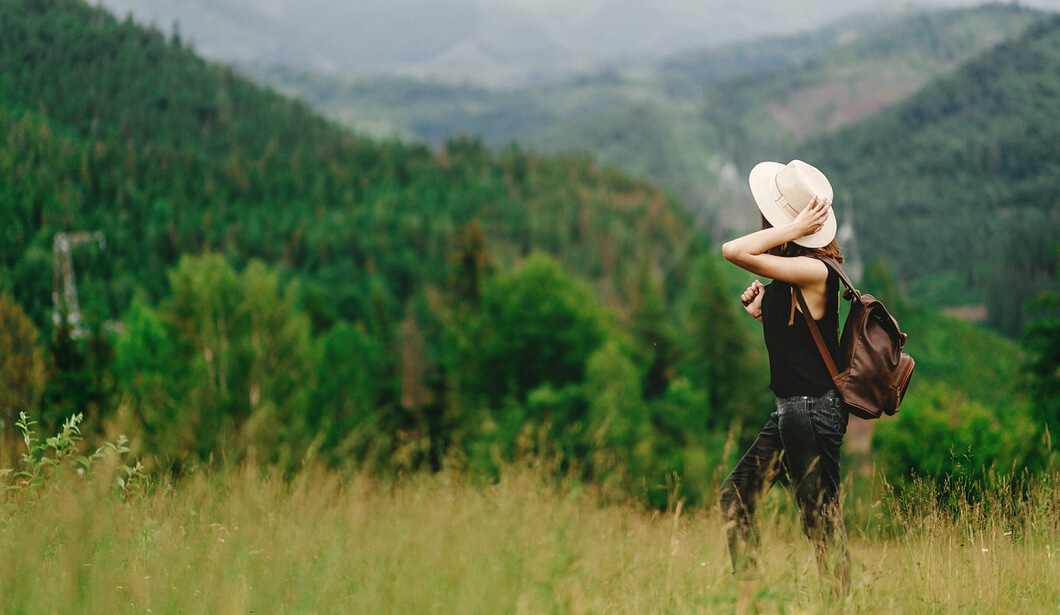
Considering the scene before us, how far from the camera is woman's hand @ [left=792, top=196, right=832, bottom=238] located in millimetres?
3121

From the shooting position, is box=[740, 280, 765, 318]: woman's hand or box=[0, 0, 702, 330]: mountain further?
box=[0, 0, 702, 330]: mountain

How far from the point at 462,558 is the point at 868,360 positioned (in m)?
1.85

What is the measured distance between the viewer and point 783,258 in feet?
10.1

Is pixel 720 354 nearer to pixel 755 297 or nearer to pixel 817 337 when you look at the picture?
pixel 755 297

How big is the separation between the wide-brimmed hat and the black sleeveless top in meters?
0.22

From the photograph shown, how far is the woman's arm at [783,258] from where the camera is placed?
304 cm

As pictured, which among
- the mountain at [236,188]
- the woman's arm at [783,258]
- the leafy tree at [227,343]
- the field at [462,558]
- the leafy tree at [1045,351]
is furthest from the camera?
the leafy tree at [227,343]

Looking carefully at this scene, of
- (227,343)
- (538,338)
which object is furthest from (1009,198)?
(227,343)

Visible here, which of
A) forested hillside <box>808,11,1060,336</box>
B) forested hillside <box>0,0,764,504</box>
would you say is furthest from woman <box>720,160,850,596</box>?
forested hillside <box>808,11,1060,336</box>

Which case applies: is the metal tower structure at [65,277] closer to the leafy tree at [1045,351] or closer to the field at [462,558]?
the field at [462,558]

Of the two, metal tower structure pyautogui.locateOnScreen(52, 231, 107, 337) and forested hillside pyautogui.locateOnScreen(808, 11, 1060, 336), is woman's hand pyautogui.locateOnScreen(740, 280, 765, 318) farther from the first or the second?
Result: forested hillside pyautogui.locateOnScreen(808, 11, 1060, 336)

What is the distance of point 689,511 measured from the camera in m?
5.05

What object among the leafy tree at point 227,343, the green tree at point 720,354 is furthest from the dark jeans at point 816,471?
the green tree at point 720,354

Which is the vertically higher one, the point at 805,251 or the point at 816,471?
the point at 805,251
